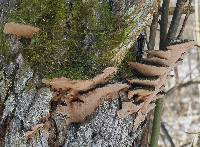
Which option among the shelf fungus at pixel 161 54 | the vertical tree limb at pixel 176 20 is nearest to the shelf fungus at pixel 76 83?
the shelf fungus at pixel 161 54

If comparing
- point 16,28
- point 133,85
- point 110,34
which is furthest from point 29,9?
point 133,85

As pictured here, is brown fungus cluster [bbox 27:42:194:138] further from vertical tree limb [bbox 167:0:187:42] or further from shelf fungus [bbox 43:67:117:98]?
vertical tree limb [bbox 167:0:187:42]

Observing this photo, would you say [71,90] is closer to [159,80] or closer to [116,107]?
[116,107]

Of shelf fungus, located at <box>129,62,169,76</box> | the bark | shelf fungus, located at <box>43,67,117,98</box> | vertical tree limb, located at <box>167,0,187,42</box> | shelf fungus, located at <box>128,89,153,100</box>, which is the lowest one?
the bark

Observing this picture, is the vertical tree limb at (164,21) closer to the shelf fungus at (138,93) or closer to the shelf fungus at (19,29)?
the shelf fungus at (138,93)

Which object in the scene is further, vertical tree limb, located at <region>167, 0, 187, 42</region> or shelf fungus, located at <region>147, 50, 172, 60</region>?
vertical tree limb, located at <region>167, 0, 187, 42</region>

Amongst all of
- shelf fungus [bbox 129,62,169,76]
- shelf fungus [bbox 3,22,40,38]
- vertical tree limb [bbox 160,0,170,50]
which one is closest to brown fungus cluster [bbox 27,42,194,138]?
shelf fungus [bbox 129,62,169,76]
